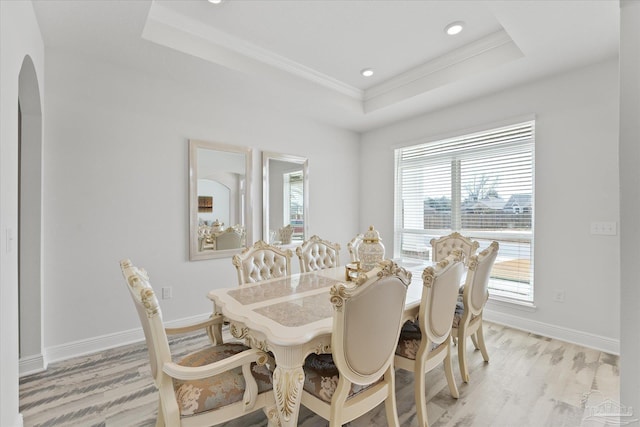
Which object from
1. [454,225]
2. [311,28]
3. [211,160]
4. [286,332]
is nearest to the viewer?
[286,332]

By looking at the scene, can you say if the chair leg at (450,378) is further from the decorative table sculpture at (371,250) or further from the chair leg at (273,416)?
the chair leg at (273,416)

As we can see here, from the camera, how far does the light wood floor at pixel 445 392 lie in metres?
1.85

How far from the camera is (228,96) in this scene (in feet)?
11.5

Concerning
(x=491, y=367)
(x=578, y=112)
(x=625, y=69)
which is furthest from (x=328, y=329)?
(x=578, y=112)

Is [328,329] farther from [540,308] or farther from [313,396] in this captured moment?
[540,308]

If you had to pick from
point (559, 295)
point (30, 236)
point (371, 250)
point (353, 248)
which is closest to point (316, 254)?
point (353, 248)

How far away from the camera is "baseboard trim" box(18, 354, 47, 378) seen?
92.5 inches

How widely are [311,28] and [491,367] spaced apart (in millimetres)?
3190

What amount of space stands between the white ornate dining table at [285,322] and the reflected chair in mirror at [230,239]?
4.71 feet

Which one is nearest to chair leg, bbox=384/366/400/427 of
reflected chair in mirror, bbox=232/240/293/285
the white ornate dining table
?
the white ornate dining table

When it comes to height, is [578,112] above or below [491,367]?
above

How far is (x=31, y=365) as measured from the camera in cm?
238

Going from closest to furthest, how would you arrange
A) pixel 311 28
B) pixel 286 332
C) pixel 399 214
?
pixel 286 332 < pixel 311 28 < pixel 399 214

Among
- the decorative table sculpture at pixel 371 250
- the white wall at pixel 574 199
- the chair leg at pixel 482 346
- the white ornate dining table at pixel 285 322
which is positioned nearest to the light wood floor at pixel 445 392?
the chair leg at pixel 482 346
